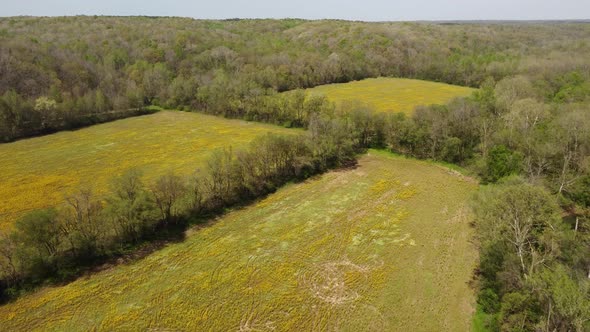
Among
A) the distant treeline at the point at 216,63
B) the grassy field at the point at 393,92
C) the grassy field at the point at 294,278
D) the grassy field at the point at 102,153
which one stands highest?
the distant treeline at the point at 216,63

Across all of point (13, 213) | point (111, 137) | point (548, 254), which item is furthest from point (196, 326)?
point (111, 137)

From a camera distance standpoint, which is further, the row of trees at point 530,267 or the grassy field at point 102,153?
the grassy field at point 102,153

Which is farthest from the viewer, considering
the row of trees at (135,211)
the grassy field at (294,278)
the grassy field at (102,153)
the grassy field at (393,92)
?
the grassy field at (393,92)

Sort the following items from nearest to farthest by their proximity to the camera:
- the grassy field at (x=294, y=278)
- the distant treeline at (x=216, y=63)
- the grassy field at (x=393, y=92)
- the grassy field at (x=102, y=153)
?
the grassy field at (x=294, y=278), the grassy field at (x=102, y=153), the distant treeline at (x=216, y=63), the grassy field at (x=393, y=92)

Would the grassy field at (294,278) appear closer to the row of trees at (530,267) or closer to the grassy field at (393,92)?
the row of trees at (530,267)

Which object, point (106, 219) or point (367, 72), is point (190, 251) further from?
point (367, 72)

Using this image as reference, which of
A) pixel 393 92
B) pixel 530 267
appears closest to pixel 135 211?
pixel 530 267

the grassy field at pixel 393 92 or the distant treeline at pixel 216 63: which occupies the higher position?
the distant treeline at pixel 216 63

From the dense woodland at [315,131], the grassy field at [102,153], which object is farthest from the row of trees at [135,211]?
the grassy field at [102,153]
